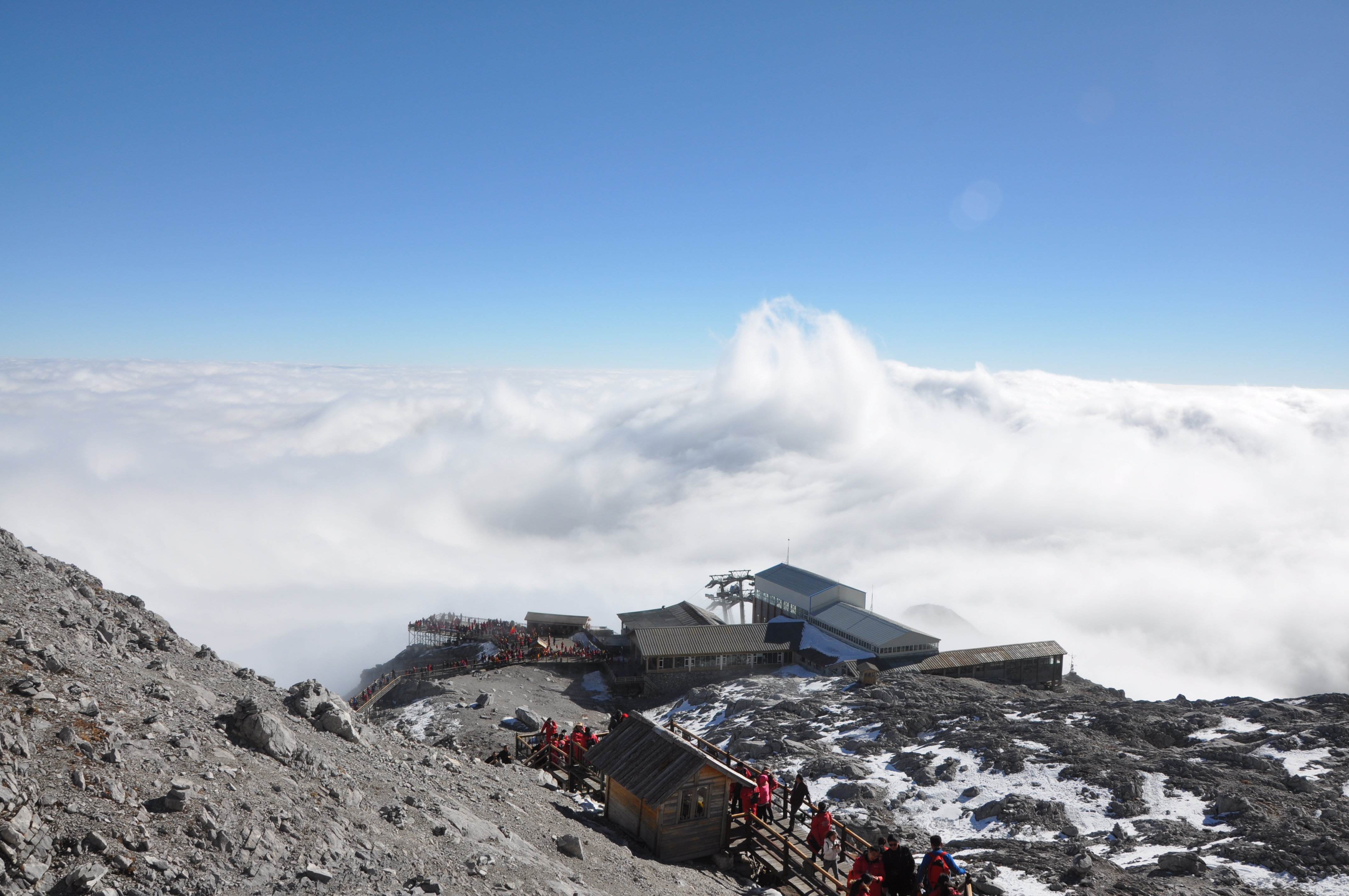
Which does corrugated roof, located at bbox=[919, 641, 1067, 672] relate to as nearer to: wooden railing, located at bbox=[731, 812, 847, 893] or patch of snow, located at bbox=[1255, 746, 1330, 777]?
patch of snow, located at bbox=[1255, 746, 1330, 777]

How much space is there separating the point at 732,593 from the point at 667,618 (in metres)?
12.9

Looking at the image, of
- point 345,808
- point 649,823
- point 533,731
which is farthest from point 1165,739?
point 345,808

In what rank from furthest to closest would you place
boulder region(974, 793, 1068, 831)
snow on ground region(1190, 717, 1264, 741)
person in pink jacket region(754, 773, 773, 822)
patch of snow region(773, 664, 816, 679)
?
patch of snow region(773, 664, 816, 679)
snow on ground region(1190, 717, 1264, 741)
boulder region(974, 793, 1068, 831)
person in pink jacket region(754, 773, 773, 822)

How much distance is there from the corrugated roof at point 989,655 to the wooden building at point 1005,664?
0.02 metres

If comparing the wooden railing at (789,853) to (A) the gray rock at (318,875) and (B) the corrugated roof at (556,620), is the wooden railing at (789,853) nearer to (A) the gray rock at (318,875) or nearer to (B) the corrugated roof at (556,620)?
(A) the gray rock at (318,875)

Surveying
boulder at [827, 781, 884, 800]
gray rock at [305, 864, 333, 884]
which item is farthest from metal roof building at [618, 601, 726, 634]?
gray rock at [305, 864, 333, 884]

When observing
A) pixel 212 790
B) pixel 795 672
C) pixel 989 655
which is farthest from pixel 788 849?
pixel 989 655

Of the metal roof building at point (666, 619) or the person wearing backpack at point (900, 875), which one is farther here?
the metal roof building at point (666, 619)

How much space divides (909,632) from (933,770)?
26.0 metres

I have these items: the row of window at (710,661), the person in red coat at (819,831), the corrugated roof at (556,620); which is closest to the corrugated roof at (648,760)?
the person in red coat at (819,831)

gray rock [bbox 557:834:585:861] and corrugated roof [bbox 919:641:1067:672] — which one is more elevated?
gray rock [bbox 557:834:585:861]

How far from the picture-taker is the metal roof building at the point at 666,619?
6309 cm

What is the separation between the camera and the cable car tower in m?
75.4

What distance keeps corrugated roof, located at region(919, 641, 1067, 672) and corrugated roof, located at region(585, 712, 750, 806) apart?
121ft
